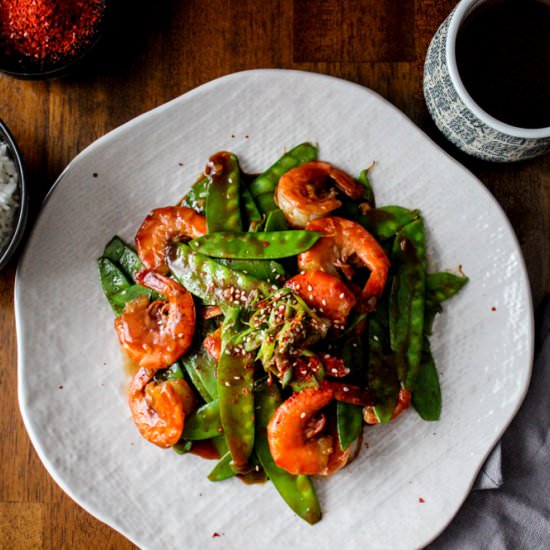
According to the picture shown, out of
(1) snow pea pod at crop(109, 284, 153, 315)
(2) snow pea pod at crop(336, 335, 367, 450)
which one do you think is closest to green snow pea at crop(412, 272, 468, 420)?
(2) snow pea pod at crop(336, 335, 367, 450)

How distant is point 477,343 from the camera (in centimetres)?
216

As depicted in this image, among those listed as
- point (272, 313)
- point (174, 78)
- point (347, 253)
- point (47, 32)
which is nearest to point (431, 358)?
point (347, 253)

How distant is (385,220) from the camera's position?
84.4 inches

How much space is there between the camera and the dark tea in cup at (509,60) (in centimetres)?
204

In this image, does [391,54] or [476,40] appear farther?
[391,54]

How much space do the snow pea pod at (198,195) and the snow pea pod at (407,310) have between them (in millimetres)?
651

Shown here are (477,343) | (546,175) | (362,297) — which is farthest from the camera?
(546,175)

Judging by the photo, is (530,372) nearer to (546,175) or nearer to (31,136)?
(546,175)

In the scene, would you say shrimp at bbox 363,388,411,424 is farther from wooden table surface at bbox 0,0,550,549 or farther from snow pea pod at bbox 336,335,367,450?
wooden table surface at bbox 0,0,550,549

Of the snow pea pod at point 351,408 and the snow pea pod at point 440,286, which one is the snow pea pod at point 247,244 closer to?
the snow pea pod at point 351,408

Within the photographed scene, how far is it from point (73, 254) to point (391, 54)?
4.31 feet

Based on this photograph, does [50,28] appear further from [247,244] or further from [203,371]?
[203,371]

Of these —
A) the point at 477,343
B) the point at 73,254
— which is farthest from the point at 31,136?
the point at 477,343

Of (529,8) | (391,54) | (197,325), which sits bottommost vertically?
(197,325)
